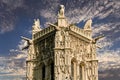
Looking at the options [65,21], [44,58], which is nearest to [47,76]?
[44,58]

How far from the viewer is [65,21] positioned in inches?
2217

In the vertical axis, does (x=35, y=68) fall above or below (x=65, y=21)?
below

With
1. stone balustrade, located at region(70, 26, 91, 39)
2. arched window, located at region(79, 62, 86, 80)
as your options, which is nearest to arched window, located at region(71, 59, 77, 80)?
arched window, located at region(79, 62, 86, 80)

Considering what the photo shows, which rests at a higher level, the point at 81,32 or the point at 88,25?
the point at 88,25

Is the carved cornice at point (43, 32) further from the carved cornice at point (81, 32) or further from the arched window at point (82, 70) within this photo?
the arched window at point (82, 70)

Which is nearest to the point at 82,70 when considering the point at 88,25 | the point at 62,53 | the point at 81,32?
the point at 81,32

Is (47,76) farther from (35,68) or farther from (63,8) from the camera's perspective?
(63,8)

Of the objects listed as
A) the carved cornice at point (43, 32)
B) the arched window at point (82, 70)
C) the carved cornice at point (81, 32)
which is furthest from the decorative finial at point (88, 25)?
the carved cornice at point (43, 32)

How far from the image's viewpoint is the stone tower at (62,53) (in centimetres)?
5519

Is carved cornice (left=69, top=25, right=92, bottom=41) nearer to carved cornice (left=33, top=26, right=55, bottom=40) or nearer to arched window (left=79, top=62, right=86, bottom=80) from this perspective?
carved cornice (left=33, top=26, right=55, bottom=40)

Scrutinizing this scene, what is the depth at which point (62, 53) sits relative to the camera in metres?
55.3

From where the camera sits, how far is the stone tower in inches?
2173

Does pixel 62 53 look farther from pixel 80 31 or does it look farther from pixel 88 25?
pixel 88 25

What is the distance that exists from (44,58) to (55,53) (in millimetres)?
2958
